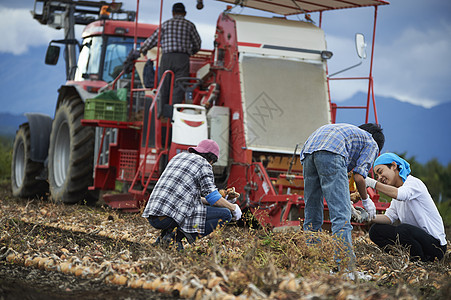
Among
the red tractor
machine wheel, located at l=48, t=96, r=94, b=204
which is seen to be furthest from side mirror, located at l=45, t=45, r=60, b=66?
the red tractor

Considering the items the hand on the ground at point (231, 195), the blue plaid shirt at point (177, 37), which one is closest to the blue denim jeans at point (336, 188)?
the hand on the ground at point (231, 195)

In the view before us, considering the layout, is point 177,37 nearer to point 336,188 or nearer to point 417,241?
point 336,188

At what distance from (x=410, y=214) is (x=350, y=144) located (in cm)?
93

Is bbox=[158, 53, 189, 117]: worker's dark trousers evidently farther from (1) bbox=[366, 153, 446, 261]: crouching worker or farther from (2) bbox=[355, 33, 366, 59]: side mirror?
(1) bbox=[366, 153, 446, 261]: crouching worker

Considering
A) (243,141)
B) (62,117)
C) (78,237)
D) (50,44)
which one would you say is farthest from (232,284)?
(50,44)

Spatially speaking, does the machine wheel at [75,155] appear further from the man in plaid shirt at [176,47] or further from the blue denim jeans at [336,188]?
the blue denim jeans at [336,188]

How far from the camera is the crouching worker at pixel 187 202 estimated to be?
5766 millimetres

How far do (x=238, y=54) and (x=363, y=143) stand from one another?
3558mm

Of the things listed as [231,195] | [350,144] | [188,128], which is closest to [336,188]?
[350,144]

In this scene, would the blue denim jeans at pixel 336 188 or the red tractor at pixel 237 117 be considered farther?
the red tractor at pixel 237 117

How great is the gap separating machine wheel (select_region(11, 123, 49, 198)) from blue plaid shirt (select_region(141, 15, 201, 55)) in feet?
13.0

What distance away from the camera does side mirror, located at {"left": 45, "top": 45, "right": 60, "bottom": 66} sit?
1132 cm

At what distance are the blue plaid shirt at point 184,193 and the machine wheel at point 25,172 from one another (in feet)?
22.0

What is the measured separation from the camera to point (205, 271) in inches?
166
